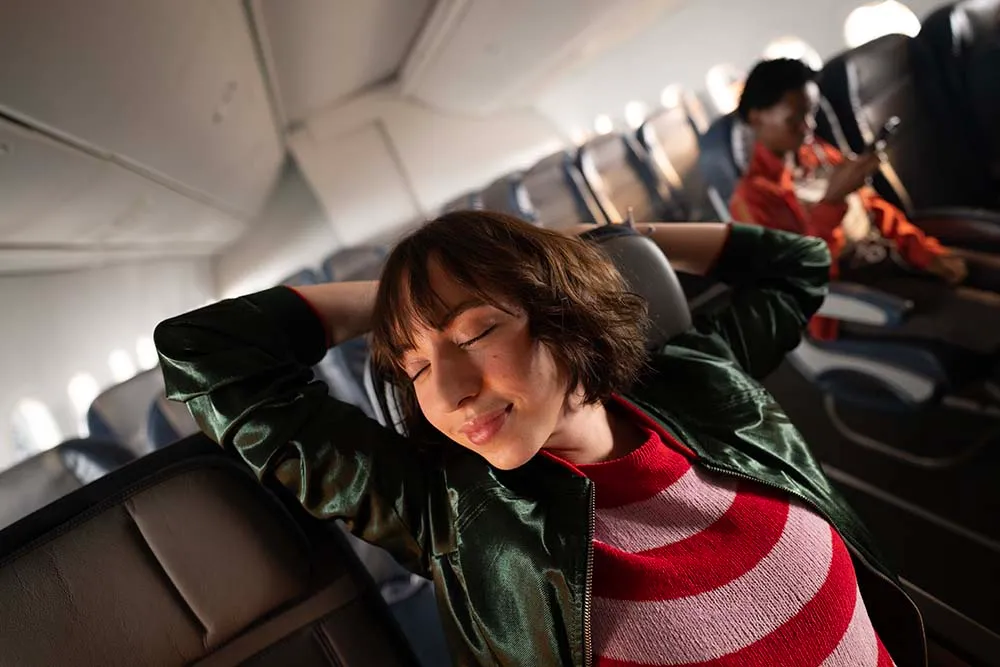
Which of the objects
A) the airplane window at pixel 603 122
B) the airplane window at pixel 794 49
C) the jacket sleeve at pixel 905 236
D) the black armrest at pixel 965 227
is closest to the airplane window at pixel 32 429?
the jacket sleeve at pixel 905 236

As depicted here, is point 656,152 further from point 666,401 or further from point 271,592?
point 271,592

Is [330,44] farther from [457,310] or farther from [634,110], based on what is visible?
[634,110]

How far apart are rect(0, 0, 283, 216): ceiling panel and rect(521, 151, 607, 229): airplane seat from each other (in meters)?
1.02

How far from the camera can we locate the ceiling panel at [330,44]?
2.34 meters

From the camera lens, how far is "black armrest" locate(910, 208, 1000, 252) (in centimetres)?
160

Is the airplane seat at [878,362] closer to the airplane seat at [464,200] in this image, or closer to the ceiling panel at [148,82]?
the airplane seat at [464,200]

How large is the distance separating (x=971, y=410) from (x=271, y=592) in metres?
2.18

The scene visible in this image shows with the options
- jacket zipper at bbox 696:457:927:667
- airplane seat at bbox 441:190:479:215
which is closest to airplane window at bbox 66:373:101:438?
jacket zipper at bbox 696:457:927:667

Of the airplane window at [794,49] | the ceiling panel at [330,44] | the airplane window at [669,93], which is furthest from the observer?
the airplane window at [669,93]

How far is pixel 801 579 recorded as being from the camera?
2.13ft

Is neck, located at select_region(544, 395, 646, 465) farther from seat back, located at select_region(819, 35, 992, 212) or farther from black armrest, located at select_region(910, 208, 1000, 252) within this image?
seat back, located at select_region(819, 35, 992, 212)

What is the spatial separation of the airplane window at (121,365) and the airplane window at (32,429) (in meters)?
0.13

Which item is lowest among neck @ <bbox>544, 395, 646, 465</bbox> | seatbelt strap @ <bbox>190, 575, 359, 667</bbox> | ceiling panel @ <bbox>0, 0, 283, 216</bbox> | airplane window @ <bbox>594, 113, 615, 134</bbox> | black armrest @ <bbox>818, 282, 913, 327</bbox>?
black armrest @ <bbox>818, 282, 913, 327</bbox>

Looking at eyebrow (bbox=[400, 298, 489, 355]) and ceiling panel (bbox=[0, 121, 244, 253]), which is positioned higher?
ceiling panel (bbox=[0, 121, 244, 253])
